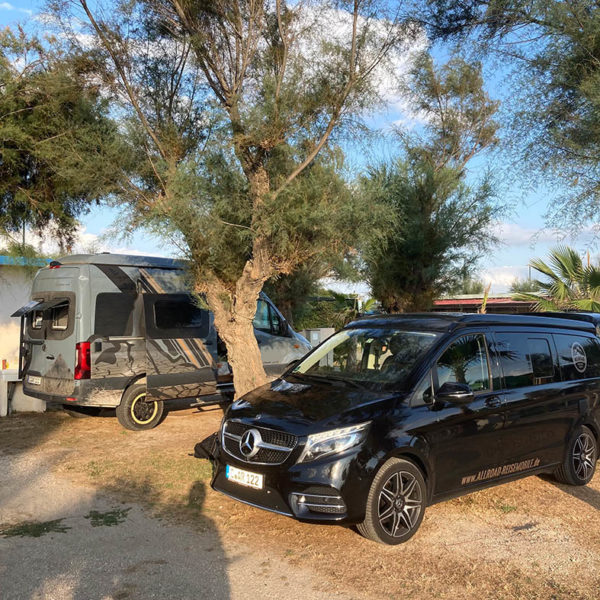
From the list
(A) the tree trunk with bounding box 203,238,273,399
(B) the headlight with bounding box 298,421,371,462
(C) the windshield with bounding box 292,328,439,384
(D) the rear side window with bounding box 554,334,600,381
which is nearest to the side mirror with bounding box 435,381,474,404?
(C) the windshield with bounding box 292,328,439,384

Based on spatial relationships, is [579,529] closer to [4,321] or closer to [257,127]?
[257,127]

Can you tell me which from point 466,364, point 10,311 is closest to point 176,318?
point 466,364

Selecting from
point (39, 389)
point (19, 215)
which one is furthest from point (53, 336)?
point (19, 215)

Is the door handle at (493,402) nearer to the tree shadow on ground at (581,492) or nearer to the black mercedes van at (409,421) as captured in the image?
the black mercedes van at (409,421)

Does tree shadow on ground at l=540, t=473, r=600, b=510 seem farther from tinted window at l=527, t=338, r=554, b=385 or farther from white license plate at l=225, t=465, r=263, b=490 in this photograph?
white license plate at l=225, t=465, r=263, b=490

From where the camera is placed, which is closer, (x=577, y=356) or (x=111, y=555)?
(x=111, y=555)

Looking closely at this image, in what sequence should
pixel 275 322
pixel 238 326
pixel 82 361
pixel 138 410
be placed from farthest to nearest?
pixel 275 322
pixel 138 410
pixel 82 361
pixel 238 326

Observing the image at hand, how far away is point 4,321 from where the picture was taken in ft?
50.8

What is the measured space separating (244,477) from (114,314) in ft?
16.5

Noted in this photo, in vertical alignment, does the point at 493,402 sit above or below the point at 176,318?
below

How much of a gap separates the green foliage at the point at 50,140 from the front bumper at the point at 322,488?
5.08 meters

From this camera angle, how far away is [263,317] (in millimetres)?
11664

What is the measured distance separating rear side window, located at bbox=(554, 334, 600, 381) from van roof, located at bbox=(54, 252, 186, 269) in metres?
5.15

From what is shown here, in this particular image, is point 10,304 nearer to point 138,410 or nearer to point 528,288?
point 138,410
